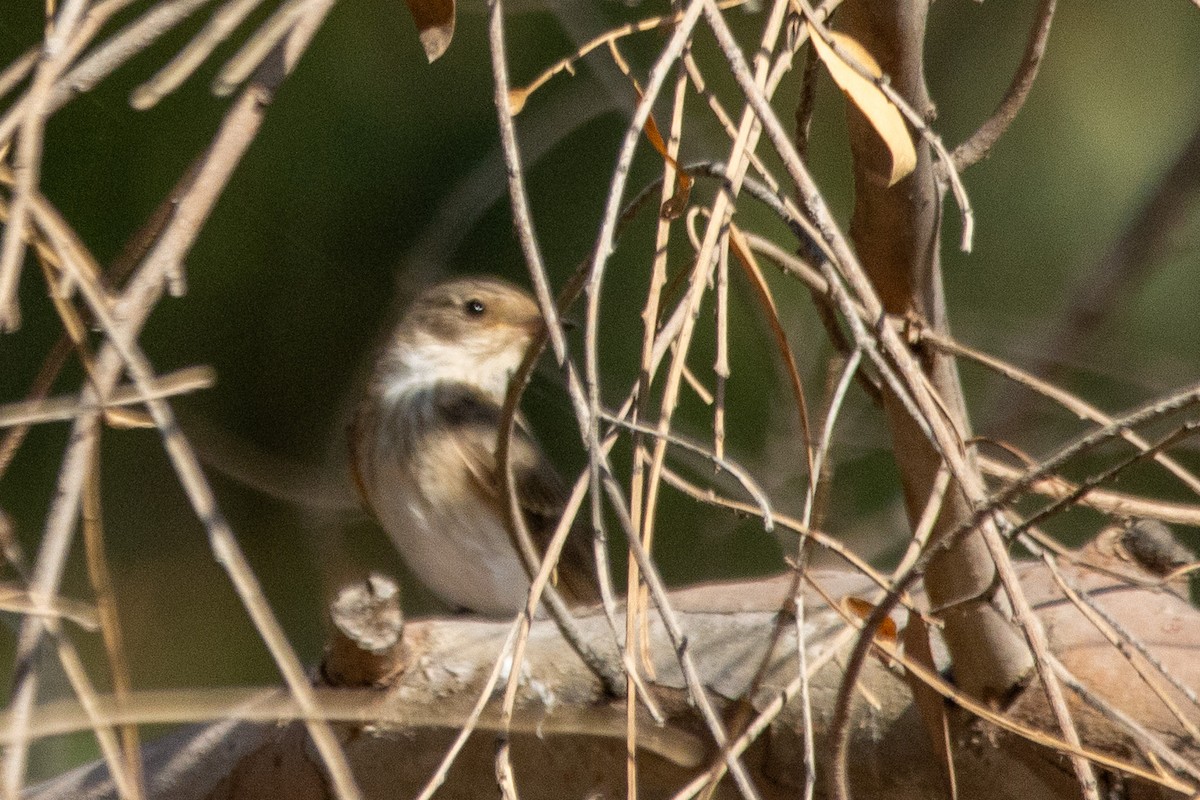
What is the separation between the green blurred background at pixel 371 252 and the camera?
199 inches

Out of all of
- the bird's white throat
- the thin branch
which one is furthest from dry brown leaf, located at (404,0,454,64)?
the bird's white throat

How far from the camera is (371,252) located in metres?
5.43

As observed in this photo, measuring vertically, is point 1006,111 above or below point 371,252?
above

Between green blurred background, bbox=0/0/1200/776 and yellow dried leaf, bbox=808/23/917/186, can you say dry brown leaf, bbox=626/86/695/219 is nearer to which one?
yellow dried leaf, bbox=808/23/917/186

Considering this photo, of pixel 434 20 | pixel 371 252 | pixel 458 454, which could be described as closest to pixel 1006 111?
pixel 434 20

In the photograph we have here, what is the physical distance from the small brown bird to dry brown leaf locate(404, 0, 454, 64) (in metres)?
2.44

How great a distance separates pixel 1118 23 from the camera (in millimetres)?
5500

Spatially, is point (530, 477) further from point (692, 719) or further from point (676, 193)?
point (676, 193)

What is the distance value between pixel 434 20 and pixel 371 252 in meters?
3.74

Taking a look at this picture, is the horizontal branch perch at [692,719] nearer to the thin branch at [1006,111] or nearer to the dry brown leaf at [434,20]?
the thin branch at [1006,111]

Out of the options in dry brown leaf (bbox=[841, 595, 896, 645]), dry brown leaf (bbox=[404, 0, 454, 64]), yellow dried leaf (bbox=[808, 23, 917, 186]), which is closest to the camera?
yellow dried leaf (bbox=[808, 23, 917, 186])

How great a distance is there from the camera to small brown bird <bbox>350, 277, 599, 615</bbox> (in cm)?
443

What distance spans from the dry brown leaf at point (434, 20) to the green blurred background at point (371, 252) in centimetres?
315

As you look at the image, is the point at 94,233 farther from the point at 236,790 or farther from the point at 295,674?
the point at 295,674
